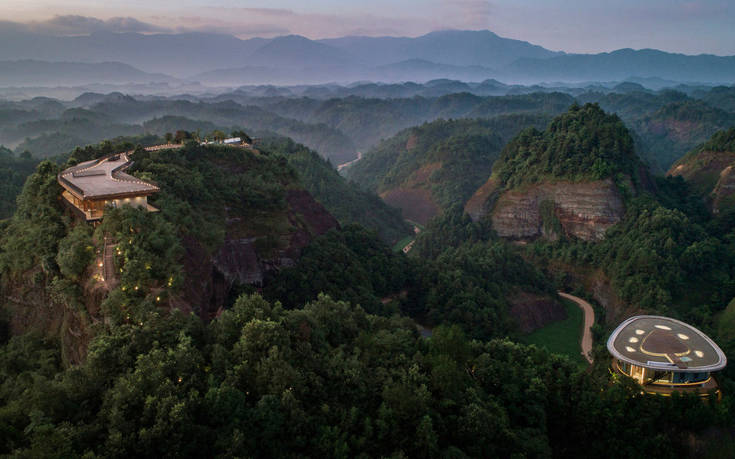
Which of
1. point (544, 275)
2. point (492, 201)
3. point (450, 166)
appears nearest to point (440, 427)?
point (544, 275)

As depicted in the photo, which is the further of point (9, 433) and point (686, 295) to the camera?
point (686, 295)

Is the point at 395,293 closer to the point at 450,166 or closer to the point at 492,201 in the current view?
the point at 492,201

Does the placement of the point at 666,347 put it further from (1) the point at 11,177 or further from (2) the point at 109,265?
(1) the point at 11,177

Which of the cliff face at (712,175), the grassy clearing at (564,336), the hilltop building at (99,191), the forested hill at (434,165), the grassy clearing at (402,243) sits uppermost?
the hilltop building at (99,191)

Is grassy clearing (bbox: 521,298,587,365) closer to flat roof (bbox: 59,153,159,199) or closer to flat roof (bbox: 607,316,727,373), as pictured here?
flat roof (bbox: 607,316,727,373)

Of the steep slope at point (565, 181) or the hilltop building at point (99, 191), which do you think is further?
the steep slope at point (565, 181)

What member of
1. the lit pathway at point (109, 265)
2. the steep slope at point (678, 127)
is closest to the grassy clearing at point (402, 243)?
the lit pathway at point (109, 265)

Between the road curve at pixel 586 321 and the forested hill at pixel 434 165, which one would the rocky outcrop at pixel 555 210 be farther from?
the forested hill at pixel 434 165

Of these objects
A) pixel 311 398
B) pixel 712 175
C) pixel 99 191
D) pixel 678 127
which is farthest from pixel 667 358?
pixel 678 127
